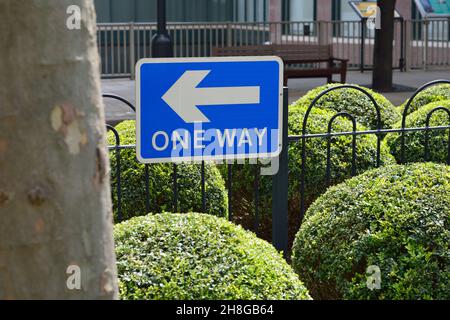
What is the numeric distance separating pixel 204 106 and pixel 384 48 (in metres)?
13.2

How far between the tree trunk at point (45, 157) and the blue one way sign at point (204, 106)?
227 centimetres

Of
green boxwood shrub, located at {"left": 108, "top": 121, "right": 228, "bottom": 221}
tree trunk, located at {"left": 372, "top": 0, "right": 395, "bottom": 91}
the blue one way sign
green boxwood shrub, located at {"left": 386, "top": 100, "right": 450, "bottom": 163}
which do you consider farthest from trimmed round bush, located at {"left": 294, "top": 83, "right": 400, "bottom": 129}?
tree trunk, located at {"left": 372, "top": 0, "right": 395, "bottom": 91}

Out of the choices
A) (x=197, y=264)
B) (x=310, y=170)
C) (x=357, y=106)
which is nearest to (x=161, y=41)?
(x=357, y=106)

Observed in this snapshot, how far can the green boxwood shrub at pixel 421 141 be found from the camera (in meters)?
6.65

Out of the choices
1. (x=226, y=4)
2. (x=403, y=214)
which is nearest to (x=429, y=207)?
(x=403, y=214)

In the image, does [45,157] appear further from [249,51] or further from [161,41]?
[249,51]

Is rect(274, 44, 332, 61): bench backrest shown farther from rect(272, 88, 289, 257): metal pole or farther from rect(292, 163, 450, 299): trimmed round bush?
rect(292, 163, 450, 299): trimmed round bush

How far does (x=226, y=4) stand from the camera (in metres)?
29.3

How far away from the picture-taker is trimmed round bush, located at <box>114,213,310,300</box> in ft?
11.2

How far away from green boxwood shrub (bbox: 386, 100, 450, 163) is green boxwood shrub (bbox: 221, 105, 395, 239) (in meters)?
0.16

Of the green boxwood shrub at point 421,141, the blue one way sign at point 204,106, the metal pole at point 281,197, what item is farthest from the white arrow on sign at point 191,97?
the green boxwood shrub at point 421,141

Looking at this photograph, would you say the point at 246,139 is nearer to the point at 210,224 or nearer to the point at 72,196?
the point at 210,224

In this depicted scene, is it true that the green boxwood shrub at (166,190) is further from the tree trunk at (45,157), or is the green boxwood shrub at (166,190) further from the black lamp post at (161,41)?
the black lamp post at (161,41)
